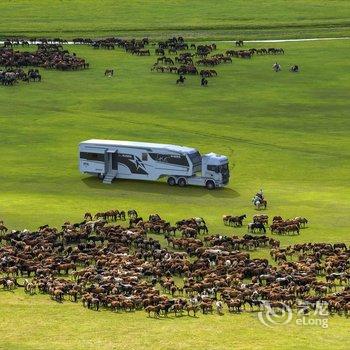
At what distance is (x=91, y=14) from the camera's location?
17862 centimetres

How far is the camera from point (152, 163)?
287ft

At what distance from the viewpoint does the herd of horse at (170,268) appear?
5844 cm

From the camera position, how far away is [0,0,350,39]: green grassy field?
164 metres

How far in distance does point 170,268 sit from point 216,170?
Result: 22227mm

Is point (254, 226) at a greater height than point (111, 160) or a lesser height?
lesser

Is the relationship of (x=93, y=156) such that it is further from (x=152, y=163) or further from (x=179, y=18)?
(x=179, y=18)

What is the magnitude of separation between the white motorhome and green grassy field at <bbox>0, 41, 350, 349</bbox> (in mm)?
855

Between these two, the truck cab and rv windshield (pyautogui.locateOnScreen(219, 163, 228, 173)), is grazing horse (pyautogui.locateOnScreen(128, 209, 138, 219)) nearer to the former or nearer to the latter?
the truck cab

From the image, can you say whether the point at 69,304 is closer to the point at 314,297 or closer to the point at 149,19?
the point at 314,297

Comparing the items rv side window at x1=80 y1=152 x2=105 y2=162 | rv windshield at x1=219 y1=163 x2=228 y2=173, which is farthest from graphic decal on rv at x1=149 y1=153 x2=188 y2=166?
rv side window at x1=80 y1=152 x2=105 y2=162

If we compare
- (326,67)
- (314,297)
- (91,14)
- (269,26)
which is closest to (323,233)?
(314,297)

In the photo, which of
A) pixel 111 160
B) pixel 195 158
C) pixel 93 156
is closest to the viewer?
pixel 195 158

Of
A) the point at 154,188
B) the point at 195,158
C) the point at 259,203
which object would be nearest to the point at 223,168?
the point at 195,158

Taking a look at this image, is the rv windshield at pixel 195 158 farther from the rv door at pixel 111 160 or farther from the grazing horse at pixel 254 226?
the grazing horse at pixel 254 226
